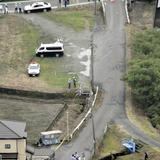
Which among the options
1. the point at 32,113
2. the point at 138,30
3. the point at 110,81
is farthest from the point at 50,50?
the point at 138,30

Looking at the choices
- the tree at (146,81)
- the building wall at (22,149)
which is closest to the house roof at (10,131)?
the building wall at (22,149)

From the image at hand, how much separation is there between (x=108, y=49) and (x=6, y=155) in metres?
36.2

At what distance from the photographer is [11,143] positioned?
103 feet

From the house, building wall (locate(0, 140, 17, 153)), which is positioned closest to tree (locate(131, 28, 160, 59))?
the house

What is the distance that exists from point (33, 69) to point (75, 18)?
21.1 m

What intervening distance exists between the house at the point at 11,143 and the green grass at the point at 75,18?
4077 cm

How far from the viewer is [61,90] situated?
171 feet

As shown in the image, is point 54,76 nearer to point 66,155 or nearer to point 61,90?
point 61,90

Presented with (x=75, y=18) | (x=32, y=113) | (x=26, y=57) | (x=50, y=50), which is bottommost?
(x=32, y=113)

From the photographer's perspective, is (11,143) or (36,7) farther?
(36,7)

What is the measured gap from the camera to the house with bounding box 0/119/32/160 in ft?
103

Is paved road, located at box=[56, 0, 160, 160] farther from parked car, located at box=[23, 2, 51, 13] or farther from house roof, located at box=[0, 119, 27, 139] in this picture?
parked car, located at box=[23, 2, 51, 13]

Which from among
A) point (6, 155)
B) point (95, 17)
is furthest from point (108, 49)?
point (6, 155)

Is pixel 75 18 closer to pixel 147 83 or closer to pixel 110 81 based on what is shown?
pixel 110 81
